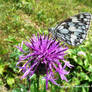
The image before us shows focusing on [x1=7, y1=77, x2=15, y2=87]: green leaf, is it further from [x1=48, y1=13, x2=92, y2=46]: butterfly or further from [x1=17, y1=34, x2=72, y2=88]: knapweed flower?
[x1=48, y1=13, x2=92, y2=46]: butterfly

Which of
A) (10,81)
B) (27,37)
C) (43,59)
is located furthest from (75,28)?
(10,81)

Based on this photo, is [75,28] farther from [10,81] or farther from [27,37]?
[10,81]

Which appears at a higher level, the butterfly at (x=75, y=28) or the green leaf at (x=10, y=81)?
the butterfly at (x=75, y=28)

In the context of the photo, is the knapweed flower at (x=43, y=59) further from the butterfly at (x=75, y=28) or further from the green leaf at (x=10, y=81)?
the green leaf at (x=10, y=81)

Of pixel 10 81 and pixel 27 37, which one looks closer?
pixel 27 37

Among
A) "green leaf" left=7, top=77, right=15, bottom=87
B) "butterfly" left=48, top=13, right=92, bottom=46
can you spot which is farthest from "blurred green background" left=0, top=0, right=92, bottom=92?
"butterfly" left=48, top=13, right=92, bottom=46

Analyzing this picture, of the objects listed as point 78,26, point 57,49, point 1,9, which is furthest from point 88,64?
point 1,9

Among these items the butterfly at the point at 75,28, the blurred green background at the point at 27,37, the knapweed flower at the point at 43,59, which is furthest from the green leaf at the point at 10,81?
the butterfly at the point at 75,28

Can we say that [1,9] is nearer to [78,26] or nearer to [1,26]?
[1,26]
